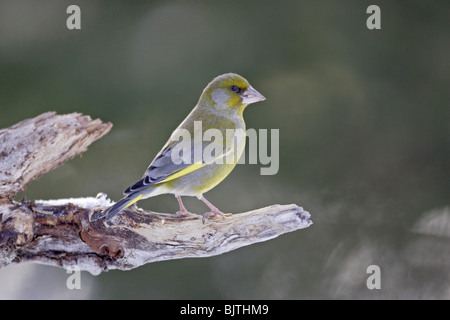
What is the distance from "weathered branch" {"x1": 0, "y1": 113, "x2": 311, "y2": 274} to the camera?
2.65 meters

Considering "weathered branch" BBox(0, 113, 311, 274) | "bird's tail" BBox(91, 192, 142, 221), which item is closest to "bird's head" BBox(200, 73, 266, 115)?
"weathered branch" BBox(0, 113, 311, 274)

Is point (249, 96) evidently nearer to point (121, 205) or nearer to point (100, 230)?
point (121, 205)

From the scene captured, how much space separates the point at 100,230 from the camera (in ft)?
8.87

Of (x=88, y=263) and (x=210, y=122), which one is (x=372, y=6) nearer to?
(x=210, y=122)

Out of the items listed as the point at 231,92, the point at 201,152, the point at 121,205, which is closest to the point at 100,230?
the point at 121,205

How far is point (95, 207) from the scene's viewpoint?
2.81m

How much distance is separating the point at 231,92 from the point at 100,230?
0.99 m

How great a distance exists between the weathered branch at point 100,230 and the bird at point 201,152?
0.38 feet

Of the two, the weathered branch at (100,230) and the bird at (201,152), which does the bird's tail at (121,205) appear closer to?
the bird at (201,152)

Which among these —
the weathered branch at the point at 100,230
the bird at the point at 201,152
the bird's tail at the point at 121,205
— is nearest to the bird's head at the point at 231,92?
the bird at the point at 201,152

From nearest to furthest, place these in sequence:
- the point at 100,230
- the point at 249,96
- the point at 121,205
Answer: the point at 121,205, the point at 100,230, the point at 249,96

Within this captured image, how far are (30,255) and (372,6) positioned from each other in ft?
9.33

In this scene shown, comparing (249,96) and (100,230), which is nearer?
(100,230)

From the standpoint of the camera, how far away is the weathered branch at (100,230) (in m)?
2.65
